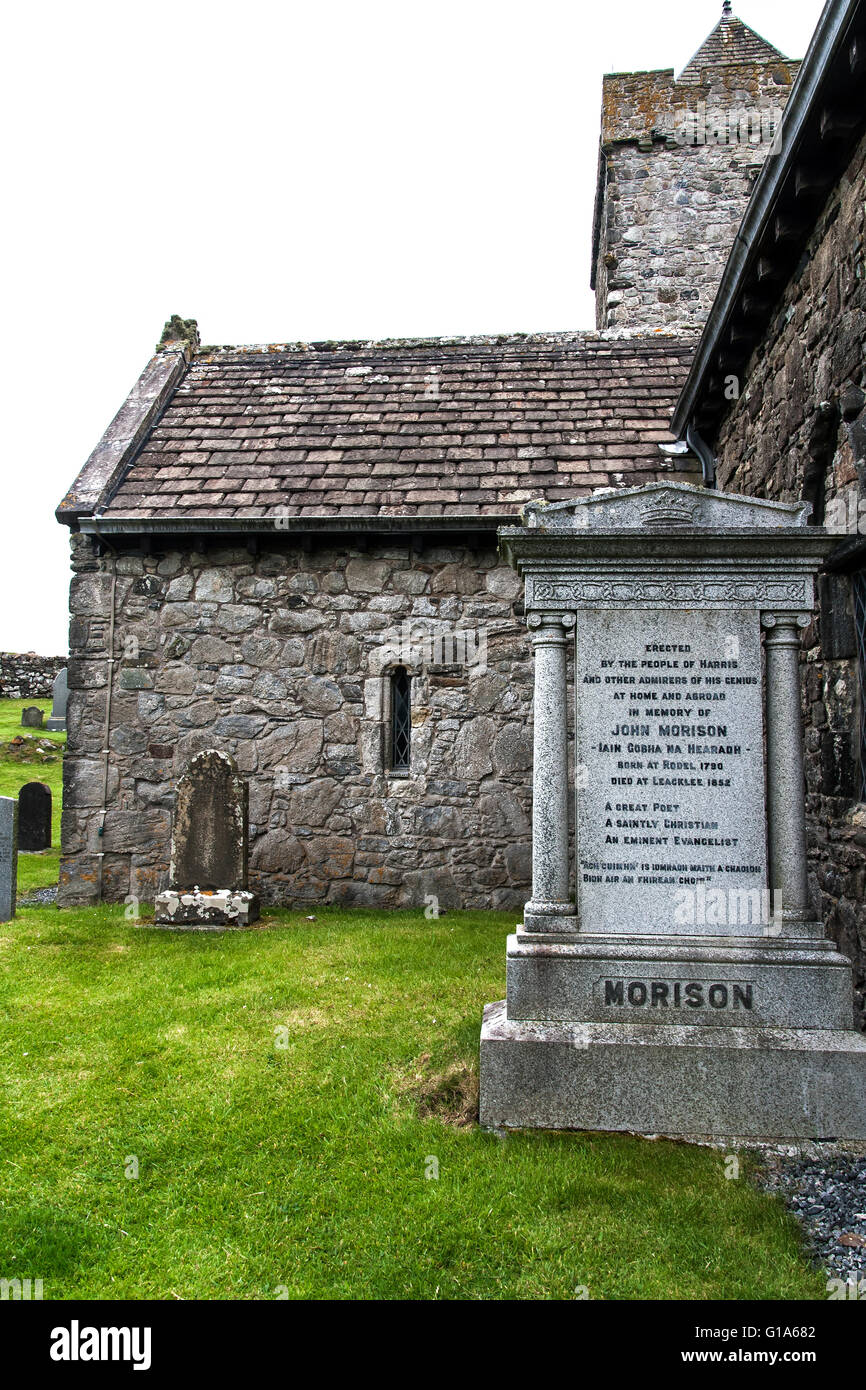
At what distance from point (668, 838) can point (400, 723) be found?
15.5ft

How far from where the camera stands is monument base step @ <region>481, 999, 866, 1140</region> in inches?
141

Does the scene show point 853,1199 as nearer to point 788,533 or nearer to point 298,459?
point 788,533

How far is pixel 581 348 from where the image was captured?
10688 millimetres

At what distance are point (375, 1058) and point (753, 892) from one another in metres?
2.09

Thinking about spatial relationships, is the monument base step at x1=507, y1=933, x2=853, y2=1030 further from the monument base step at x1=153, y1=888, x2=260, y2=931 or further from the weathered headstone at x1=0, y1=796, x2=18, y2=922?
the weathered headstone at x1=0, y1=796, x2=18, y2=922

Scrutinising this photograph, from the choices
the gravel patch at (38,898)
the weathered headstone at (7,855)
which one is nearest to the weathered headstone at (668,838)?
the weathered headstone at (7,855)

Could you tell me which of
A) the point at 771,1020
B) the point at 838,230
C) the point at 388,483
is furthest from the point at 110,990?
the point at 838,230

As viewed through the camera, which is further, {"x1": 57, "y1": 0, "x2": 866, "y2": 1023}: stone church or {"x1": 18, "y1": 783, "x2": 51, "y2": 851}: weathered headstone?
{"x1": 18, "y1": 783, "x2": 51, "y2": 851}: weathered headstone

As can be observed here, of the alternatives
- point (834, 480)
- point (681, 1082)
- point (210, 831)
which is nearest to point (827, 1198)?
point (681, 1082)

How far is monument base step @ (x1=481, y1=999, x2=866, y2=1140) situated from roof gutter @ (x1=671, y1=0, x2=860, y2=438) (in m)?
4.91

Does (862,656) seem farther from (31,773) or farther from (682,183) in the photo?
(31,773)

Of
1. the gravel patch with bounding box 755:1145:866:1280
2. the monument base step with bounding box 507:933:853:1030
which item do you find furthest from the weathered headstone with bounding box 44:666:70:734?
the gravel patch with bounding box 755:1145:866:1280

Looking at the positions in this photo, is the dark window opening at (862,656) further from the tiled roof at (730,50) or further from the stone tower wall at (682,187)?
the tiled roof at (730,50)

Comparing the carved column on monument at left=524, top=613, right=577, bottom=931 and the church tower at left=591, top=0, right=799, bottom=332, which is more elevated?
the church tower at left=591, top=0, right=799, bottom=332
